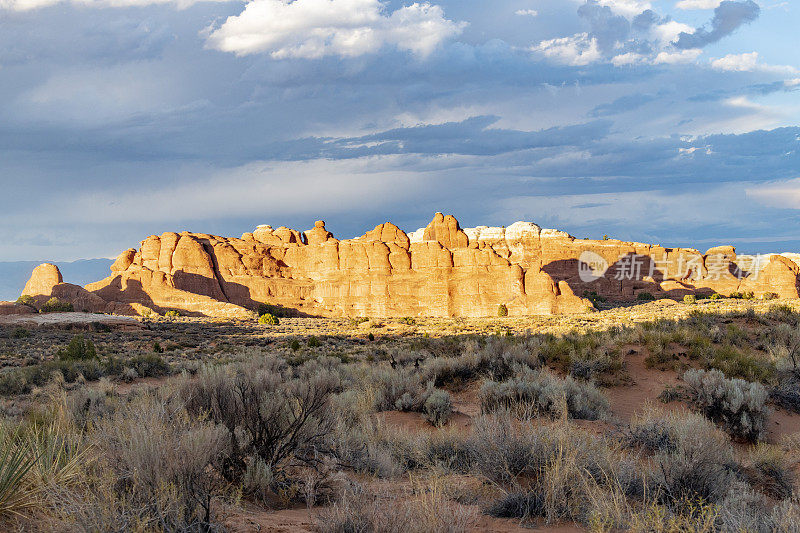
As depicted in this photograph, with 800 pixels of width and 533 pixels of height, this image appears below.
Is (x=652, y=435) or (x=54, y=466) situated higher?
(x=54, y=466)

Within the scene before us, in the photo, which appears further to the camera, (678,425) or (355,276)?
(355,276)

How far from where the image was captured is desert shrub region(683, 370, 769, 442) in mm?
8820

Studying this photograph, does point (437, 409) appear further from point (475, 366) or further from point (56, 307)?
point (56, 307)

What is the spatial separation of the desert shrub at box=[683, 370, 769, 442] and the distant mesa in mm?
62364

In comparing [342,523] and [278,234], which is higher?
[278,234]

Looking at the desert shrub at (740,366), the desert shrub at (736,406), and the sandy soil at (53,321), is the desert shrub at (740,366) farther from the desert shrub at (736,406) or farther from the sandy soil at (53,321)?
the sandy soil at (53,321)

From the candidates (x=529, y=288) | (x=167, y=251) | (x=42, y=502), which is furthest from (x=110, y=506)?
(x=167, y=251)

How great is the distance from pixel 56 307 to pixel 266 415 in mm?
73620

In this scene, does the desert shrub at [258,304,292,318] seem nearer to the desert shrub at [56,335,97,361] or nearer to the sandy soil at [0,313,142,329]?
the sandy soil at [0,313,142,329]

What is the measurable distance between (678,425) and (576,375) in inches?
275

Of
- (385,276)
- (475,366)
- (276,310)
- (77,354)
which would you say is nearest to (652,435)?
(475,366)

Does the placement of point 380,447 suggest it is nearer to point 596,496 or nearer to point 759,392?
point 596,496

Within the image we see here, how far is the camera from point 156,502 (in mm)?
3312

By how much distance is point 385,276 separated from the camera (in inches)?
3588
